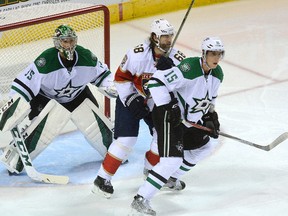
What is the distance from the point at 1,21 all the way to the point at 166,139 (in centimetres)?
157

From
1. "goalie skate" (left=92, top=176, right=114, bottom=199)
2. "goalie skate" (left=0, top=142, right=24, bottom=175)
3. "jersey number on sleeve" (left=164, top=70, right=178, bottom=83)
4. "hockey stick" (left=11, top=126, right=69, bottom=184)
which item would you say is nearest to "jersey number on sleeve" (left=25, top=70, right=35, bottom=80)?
"hockey stick" (left=11, top=126, right=69, bottom=184)

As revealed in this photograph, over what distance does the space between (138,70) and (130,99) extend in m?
0.16

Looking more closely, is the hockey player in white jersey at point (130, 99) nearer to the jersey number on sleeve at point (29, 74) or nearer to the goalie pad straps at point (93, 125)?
the goalie pad straps at point (93, 125)

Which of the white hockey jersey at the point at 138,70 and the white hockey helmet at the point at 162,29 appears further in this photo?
the white hockey jersey at the point at 138,70

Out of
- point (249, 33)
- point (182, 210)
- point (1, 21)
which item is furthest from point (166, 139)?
point (249, 33)

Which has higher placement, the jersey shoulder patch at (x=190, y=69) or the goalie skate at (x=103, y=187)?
the jersey shoulder patch at (x=190, y=69)

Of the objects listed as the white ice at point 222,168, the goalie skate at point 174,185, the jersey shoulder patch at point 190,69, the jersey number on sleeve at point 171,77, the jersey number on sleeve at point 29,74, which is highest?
the jersey shoulder patch at point 190,69

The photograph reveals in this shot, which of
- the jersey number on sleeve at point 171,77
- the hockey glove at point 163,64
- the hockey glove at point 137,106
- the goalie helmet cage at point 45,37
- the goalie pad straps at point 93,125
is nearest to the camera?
the jersey number on sleeve at point 171,77

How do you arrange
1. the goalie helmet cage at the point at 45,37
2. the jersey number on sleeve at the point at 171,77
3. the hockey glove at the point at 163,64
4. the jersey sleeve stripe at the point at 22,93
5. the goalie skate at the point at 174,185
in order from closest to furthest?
the jersey number on sleeve at the point at 171,77 < the hockey glove at the point at 163,64 < the goalie skate at the point at 174,185 < the jersey sleeve stripe at the point at 22,93 < the goalie helmet cage at the point at 45,37

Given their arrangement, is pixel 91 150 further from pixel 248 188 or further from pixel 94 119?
pixel 248 188

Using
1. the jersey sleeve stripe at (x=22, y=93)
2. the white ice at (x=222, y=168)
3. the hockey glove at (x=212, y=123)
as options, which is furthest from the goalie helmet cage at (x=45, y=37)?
the hockey glove at (x=212, y=123)

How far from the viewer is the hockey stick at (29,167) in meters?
4.72

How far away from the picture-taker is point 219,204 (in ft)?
14.8

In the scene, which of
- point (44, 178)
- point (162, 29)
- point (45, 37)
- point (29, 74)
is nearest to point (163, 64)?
point (162, 29)
